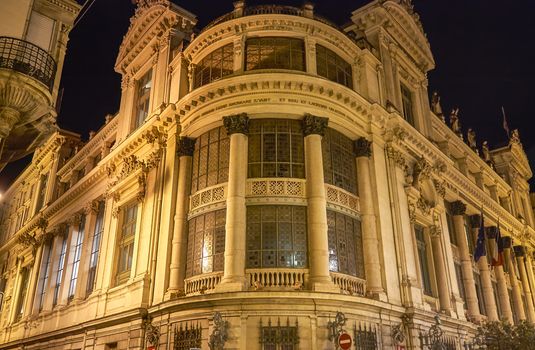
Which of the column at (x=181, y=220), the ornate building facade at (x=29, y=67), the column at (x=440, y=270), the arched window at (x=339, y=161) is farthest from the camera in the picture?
the column at (x=440, y=270)

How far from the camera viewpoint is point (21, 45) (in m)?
16.9

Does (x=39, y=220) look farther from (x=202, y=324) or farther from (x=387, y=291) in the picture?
(x=387, y=291)

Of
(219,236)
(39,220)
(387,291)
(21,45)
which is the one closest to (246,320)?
(219,236)

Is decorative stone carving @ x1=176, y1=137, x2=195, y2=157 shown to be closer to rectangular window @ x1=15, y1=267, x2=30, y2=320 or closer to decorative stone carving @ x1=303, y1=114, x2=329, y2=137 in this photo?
decorative stone carving @ x1=303, y1=114, x2=329, y2=137

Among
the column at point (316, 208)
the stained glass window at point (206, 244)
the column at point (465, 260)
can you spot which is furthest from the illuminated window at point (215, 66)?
the column at point (465, 260)

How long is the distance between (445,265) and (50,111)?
842 inches

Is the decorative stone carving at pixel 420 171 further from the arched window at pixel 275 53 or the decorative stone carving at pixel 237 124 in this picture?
the decorative stone carving at pixel 237 124

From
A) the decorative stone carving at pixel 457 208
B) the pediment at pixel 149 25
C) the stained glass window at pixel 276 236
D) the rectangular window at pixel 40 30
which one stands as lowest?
the stained glass window at pixel 276 236

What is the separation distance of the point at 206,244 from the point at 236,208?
7.60ft

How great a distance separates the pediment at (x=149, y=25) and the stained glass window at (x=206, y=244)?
12938mm

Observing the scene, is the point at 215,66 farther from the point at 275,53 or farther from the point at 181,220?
the point at 181,220

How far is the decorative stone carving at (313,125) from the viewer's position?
21.7m

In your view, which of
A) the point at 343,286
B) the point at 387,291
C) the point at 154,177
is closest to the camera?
the point at 343,286

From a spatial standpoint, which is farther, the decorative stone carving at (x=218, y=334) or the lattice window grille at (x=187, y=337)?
the lattice window grille at (x=187, y=337)
